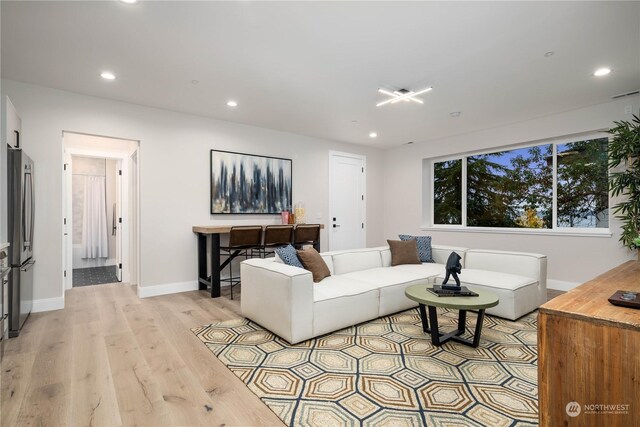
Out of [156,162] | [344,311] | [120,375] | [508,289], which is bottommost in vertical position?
[120,375]

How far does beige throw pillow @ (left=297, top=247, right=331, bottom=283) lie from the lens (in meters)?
3.31

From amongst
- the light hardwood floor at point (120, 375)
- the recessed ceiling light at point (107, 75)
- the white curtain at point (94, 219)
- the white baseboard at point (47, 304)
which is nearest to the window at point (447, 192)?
the light hardwood floor at point (120, 375)

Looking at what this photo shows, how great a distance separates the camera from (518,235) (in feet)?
16.6

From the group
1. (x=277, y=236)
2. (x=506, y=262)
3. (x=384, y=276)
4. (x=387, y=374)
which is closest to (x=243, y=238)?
(x=277, y=236)

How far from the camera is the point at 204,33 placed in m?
2.55

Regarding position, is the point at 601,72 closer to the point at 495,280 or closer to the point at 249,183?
the point at 495,280

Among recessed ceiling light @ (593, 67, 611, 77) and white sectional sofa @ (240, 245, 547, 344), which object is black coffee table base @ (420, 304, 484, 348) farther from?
recessed ceiling light @ (593, 67, 611, 77)

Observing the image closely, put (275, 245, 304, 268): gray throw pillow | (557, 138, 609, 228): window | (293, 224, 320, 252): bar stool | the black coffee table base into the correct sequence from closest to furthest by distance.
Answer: the black coffee table base, (275, 245, 304, 268): gray throw pillow, (557, 138, 609, 228): window, (293, 224, 320, 252): bar stool

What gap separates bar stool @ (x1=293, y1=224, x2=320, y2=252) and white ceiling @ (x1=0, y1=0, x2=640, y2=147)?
1715mm

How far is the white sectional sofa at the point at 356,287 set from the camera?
8.84 ft

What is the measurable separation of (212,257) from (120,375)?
216 cm

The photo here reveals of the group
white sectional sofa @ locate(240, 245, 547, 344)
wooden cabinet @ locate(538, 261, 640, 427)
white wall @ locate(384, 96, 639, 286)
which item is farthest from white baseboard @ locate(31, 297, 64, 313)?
white wall @ locate(384, 96, 639, 286)

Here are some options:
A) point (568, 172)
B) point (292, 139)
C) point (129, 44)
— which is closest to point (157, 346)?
point (129, 44)

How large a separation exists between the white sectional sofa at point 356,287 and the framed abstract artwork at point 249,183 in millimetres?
1839
